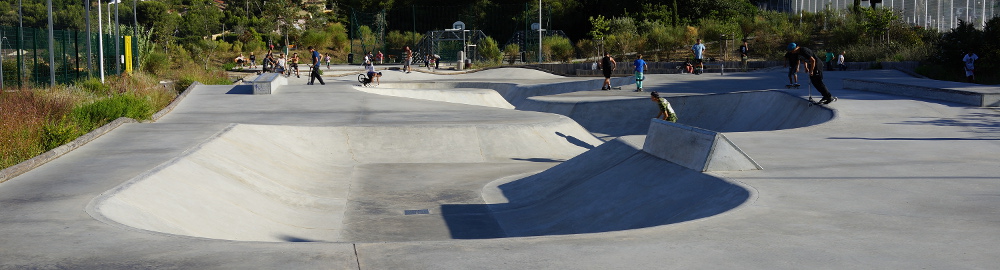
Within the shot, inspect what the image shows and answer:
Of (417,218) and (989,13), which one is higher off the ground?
(989,13)

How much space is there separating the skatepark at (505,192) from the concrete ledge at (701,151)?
3 cm

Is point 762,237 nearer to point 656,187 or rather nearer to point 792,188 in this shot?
point 792,188

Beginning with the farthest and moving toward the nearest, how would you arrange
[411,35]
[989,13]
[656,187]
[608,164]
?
[411,35], [989,13], [608,164], [656,187]

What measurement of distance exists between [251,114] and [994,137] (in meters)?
14.2

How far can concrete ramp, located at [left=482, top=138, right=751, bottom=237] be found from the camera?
9016 mm

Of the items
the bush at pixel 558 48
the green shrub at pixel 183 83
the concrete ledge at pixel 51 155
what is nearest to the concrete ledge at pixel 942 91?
the concrete ledge at pixel 51 155

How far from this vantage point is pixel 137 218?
8.06 meters

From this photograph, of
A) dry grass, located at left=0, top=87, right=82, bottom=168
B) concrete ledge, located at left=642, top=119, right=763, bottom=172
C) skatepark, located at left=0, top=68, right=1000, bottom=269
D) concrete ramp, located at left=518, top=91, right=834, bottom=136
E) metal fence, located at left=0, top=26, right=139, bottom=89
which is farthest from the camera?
metal fence, located at left=0, top=26, right=139, bottom=89

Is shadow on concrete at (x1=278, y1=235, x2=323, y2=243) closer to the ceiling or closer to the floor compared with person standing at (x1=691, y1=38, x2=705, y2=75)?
closer to the floor

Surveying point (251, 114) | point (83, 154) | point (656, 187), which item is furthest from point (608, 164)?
point (251, 114)

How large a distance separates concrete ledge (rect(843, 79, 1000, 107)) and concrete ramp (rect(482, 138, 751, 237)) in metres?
9.33

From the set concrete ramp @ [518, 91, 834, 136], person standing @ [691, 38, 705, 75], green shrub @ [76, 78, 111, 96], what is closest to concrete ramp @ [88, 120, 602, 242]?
concrete ramp @ [518, 91, 834, 136]

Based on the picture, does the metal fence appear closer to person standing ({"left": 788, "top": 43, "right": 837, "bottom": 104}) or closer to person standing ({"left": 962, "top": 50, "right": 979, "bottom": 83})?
person standing ({"left": 788, "top": 43, "right": 837, "bottom": 104})

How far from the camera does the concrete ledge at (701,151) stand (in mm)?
10086
